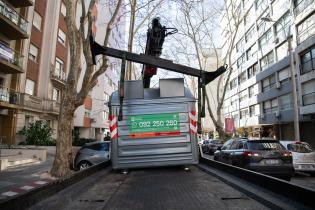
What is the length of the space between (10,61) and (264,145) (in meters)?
17.3

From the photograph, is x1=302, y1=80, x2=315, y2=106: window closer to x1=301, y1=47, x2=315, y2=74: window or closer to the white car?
x1=301, y1=47, x2=315, y2=74: window

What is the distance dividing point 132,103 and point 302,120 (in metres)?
24.7

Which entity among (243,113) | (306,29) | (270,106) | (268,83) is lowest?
(270,106)

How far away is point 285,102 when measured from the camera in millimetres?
32438

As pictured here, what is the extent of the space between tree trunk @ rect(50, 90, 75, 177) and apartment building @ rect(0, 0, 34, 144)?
11.6m

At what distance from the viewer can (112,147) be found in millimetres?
6836

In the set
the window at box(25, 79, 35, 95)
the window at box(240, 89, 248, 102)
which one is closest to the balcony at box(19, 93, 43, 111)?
the window at box(25, 79, 35, 95)

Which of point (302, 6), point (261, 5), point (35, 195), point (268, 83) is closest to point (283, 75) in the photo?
point (268, 83)

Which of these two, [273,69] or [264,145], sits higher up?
[273,69]

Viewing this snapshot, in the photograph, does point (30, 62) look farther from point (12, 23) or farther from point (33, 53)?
point (12, 23)

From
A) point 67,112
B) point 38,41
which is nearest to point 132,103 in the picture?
point 67,112

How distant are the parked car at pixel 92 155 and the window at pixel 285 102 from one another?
22931 millimetres

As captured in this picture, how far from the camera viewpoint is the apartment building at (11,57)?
20141 millimetres

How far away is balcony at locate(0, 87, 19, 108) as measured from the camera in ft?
65.5
